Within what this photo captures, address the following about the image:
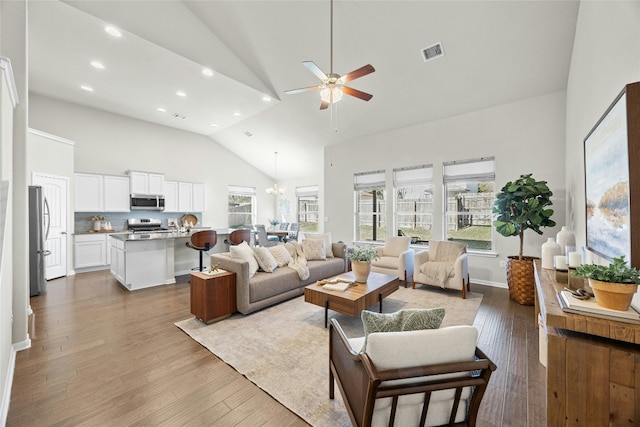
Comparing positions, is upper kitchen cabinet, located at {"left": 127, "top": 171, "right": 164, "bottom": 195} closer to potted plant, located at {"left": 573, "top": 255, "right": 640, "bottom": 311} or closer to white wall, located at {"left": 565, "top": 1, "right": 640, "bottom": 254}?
potted plant, located at {"left": 573, "top": 255, "right": 640, "bottom": 311}

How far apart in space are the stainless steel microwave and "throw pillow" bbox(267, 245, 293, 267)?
4.79 metres

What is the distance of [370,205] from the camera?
21.7 feet

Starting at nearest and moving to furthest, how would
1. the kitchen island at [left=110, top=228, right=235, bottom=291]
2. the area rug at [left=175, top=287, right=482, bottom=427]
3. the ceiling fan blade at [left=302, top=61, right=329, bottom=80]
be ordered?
1. the area rug at [left=175, top=287, right=482, bottom=427]
2. the ceiling fan blade at [left=302, top=61, right=329, bottom=80]
3. the kitchen island at [left=110, top=228, right=235, bottom=291]

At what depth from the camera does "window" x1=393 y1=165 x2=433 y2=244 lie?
555cm

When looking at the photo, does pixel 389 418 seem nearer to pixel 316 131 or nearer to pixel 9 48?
pixel 9 48

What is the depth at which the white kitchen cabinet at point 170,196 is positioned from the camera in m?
7.48

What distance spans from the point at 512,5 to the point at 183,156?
318 inches

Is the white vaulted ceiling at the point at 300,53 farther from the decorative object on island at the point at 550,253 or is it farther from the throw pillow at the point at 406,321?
the throw pillow at the point at 406,321

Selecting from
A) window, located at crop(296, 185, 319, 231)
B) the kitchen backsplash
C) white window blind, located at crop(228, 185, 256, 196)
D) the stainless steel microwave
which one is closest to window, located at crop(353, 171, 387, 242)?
window, located at crop(296, 185, 319, 231)

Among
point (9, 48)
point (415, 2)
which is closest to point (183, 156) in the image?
point (9, 48)

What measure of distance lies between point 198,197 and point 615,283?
8675 mm

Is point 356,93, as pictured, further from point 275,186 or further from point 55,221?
point 275,186

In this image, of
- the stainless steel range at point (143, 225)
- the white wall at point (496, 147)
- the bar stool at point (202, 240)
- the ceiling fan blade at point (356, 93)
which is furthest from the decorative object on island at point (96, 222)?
the ceiling fan blade at point (356, 93)

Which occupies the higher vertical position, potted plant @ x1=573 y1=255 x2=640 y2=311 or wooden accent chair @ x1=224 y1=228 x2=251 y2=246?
potted plant @ x1=573 y1=255 x2=640 y2=311
